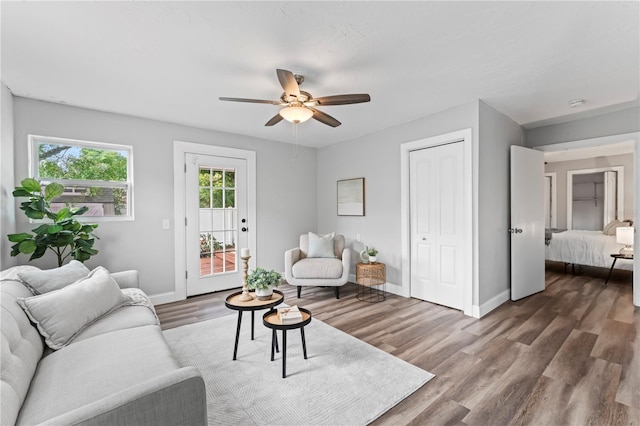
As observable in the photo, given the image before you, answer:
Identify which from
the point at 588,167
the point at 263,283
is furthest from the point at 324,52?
the point at 588,167

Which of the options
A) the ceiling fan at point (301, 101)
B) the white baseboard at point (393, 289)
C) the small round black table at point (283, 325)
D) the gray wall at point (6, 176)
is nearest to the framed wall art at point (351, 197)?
the white baseboard at point (393, 289)

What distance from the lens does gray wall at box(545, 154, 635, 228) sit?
613 cm

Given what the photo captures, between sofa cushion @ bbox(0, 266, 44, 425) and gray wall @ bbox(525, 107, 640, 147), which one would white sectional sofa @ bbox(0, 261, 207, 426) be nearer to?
sofa cushion @ bbox(0, 266, 44, 425)

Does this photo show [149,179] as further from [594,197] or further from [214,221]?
[594,197]

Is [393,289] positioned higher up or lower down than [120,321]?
lower down

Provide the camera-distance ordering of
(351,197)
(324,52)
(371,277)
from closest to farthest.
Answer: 1. (324,52)
2. (371,277)
3. (351,197)

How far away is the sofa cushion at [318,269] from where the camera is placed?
13.1 feet

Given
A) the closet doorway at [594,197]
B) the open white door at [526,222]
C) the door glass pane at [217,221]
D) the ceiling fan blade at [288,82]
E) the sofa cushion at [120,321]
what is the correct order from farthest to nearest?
the closet doorway at [594,197]
the door glass pane at [217,221]
the open white door at [526,222]
the ceiling fan blade at [288,82]
the sofa cushion at [120,321]

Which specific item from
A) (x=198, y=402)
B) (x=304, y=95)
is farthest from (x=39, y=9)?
(x=198, y=402)

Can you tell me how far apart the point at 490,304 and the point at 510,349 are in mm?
976

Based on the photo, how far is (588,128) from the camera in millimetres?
3863

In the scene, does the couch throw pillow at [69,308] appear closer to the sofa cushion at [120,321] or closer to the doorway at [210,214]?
the sofa cushion at [120,321]

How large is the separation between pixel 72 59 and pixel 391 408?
11.6ft

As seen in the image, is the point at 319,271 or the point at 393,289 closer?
the point at 319,271
